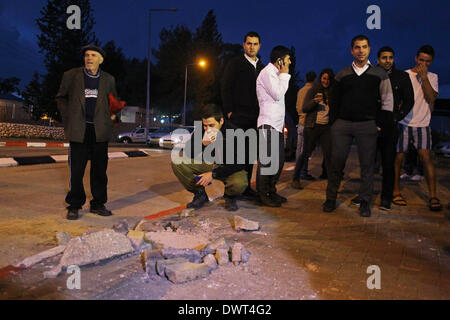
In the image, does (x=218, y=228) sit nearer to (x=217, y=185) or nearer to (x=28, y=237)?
(x=28, y=237)

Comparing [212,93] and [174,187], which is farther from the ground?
[212,93]

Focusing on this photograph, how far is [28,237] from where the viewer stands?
338 cm

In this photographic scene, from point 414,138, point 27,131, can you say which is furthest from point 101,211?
point 27,131

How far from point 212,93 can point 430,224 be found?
54.0m

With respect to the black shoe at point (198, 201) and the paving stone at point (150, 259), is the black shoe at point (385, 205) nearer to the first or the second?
the black shoe at point (198, 201)

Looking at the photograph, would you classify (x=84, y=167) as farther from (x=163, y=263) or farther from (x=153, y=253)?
(x=163, y=263)

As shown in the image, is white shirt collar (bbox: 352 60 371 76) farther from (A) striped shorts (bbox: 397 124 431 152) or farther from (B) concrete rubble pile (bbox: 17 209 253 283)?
(B) concrete rubble pile (bbox: 17 209 253 283)

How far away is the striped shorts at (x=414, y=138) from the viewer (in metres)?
5.47

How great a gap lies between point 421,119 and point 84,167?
4498 mm

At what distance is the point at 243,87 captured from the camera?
5426 mm

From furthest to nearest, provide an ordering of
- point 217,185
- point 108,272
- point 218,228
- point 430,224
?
point 217,185 < point 430,224 < point 218,228 < point 108,272
